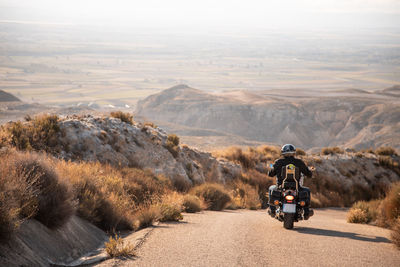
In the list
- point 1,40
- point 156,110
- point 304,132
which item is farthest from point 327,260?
point 1,40

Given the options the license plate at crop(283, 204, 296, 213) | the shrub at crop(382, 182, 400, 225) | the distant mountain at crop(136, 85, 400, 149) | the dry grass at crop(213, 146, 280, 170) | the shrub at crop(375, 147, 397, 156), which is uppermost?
the license plate at crop(283, 204, 296, 213)

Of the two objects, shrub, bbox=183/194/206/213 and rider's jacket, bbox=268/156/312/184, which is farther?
shrub, bbox=183/194/206/213

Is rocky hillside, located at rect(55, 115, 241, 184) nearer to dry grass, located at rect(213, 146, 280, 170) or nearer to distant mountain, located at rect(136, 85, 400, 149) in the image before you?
dry grass, located at rect(213, 146, 280, 170)

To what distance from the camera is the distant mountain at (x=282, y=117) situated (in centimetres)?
10225

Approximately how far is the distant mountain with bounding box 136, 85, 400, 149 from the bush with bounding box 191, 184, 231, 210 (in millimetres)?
74955

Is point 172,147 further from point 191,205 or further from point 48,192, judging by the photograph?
point 48,192

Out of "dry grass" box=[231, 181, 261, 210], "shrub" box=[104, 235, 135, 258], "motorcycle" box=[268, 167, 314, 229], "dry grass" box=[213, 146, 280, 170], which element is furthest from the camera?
"dry grass" box=[213, 146, 280, 170]

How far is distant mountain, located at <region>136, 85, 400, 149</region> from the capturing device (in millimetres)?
102250

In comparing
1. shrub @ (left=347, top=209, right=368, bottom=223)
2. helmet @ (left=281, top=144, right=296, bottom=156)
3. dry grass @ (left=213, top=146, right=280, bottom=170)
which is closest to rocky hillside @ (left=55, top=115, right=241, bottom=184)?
dry grass @ (left=213, top=146, right=280, bottom=170)

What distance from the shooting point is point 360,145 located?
8925 cm

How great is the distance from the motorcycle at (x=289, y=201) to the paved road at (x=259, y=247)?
25cm

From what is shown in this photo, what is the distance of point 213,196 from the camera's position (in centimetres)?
1512

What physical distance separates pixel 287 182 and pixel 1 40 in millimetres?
173293

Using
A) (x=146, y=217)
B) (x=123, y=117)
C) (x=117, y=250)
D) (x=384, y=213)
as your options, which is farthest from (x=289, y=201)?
(x=123, y=117)
